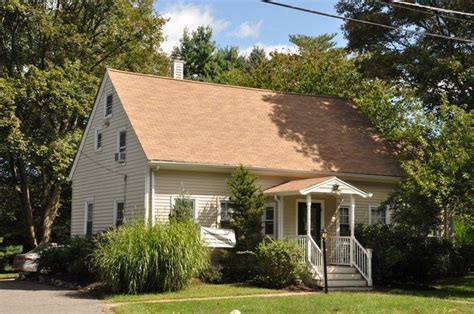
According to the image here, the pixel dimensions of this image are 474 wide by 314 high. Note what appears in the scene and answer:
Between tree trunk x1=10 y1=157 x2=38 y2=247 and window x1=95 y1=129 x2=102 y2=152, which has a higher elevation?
window x1=95 y1=129 x2=102 y2=152

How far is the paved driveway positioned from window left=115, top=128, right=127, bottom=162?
5.42 meters

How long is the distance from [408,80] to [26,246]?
23455 millimetres

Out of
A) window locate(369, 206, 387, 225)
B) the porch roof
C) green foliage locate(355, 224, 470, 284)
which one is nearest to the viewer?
the porch roof

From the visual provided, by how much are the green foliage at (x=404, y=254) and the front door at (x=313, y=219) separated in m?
1.55

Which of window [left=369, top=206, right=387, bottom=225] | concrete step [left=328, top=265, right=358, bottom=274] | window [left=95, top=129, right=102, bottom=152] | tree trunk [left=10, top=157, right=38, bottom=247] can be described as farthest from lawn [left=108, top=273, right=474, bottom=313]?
tree trunk [left=10, top=157, right=38, bottom=247]

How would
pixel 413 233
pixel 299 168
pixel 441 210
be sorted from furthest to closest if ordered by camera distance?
pixel 299 168 → pixel 413 233 → pixel 441 210

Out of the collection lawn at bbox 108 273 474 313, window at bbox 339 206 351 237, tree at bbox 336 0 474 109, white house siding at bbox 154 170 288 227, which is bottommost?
lawn at bbox 108 273 474 313

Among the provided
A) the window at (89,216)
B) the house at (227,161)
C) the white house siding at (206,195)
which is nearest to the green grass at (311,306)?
the house at (227,161)

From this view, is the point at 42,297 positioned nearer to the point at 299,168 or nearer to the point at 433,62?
the point at 299,168

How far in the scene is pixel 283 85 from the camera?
131ft

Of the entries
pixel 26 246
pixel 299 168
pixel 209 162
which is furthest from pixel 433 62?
pixel 26 246

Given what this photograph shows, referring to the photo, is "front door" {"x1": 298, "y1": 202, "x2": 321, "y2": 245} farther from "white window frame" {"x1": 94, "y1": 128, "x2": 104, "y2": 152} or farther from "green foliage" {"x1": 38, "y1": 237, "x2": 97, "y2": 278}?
"white window frame" {"x1": 94, "y1": 128, "x2": 104, "y2": 152}

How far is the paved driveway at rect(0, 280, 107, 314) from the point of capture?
14094mm

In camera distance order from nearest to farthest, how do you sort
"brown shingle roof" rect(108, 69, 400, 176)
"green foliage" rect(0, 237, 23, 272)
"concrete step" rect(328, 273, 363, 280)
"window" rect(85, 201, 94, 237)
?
1. "concrete step" rect(328, 273, 363, 280)
2. "brown shingle roof" rect(108, 69, 400, 176)
3. "window" rect(85, 201, 94, 237)
4. "green foliage" rect(0, 237, 23, 272)
